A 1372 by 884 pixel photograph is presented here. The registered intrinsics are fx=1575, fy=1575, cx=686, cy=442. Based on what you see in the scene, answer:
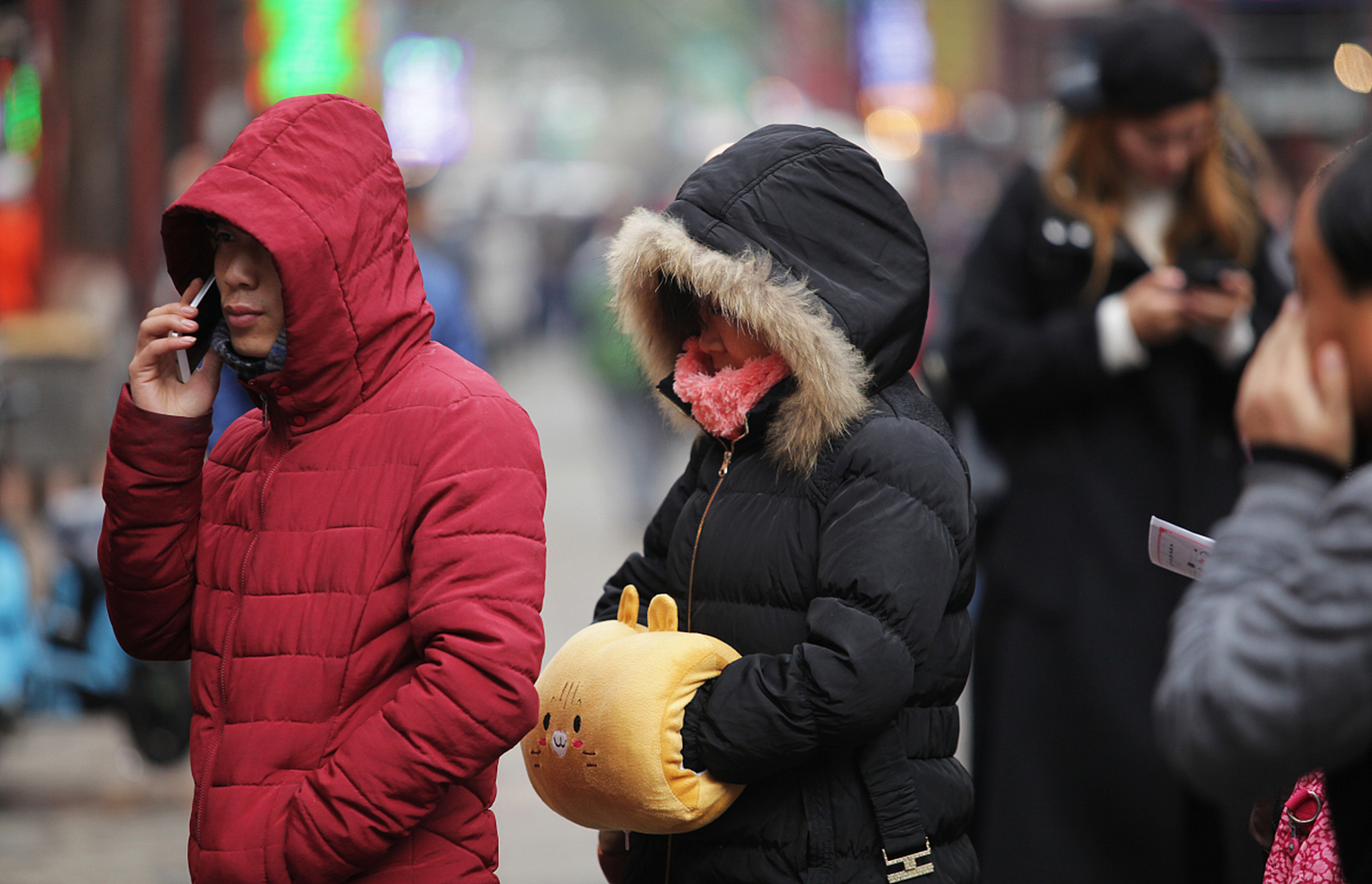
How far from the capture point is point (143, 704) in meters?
6.04

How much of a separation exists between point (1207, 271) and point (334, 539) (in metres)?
2.44

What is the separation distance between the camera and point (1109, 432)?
414 centimetres

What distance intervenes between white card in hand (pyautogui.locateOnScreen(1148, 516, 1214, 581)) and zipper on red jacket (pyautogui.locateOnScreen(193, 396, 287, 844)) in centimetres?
143

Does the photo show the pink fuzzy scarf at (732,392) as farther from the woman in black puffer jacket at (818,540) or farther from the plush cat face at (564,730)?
the plush cat face at (564,730)

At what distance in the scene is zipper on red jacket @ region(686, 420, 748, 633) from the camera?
2732 millimetres

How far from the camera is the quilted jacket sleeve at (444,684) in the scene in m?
2.38

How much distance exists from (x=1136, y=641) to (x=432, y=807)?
2.19 meters

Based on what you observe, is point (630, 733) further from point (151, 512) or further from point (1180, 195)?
point (1180, 195)

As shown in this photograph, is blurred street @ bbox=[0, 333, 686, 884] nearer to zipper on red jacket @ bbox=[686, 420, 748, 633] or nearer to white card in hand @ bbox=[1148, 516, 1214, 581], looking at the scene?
zipper on red jacket @ bbox=[686, 420, 748, 633]

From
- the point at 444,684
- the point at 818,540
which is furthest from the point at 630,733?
the point at 818,540

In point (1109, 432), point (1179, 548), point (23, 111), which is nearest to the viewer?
point (1179, 548)

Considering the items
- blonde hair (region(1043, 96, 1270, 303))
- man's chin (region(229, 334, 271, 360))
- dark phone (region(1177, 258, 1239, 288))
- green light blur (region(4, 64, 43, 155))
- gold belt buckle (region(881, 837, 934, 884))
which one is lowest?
green light blur (region(4, 64, 43, 155))

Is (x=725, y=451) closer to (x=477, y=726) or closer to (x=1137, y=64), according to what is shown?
(x=477, y=726)

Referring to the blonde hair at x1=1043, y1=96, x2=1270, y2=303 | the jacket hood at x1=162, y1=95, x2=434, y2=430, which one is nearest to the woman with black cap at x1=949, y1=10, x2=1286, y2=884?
the blonde hair at x1=1043, y1=96, x2=1270, y2=303
